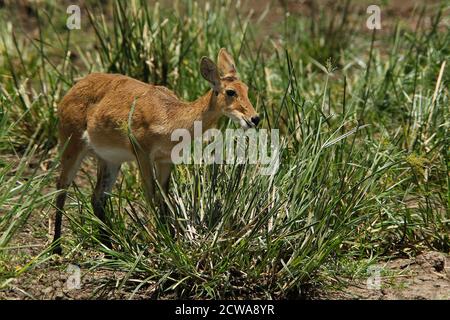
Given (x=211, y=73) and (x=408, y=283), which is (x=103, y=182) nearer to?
(x=211, y=73)

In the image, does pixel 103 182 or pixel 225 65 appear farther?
pixel 103 182

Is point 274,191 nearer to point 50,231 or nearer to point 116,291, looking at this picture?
point 116,291

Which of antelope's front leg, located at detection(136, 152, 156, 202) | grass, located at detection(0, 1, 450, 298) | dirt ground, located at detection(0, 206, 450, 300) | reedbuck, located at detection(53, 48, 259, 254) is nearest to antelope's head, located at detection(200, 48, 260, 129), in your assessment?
reedbuck, located at detection(53, 48, 259, 254)

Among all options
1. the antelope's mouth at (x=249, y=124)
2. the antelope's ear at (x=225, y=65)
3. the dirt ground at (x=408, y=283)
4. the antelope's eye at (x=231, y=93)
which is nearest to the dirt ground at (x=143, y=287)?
the dirt ground at (x=408, y=283)

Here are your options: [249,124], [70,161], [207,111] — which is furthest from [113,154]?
[249,124]

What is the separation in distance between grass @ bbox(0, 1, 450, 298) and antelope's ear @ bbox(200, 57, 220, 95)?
1.17ft

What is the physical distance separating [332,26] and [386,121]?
1.93m

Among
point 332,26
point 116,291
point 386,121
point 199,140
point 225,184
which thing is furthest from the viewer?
point 332,26

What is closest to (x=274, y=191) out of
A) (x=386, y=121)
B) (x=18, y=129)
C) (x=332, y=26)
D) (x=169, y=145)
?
(x=169, y=145)

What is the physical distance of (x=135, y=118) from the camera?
6512 millimetres

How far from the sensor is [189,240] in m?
5.91

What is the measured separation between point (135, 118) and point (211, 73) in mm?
595

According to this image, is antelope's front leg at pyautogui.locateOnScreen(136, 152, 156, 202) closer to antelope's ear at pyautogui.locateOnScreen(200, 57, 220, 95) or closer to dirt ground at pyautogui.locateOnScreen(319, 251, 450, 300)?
antelope's ear at pyautogui.locateOnScreen(200, 57, 220, 95)

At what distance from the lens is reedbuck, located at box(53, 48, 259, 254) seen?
6.30m
